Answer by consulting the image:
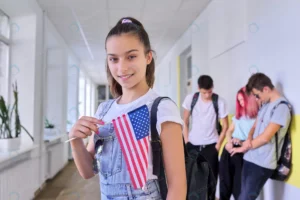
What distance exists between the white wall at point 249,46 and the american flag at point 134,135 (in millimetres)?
1648

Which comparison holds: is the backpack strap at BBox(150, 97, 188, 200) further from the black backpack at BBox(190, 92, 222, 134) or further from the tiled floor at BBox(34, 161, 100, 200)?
the tiled floor at BBox(34, 161, 100, 200)

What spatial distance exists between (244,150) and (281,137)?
1.13ft

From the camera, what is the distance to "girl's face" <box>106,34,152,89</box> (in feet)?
2.72

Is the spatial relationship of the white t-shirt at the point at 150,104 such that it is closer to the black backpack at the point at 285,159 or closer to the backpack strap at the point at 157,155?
the backpack strap at the point at 157,155

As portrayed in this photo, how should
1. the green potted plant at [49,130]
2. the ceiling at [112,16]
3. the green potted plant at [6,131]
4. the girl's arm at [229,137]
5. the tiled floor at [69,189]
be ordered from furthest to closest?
the green potted plant at [49,130], the ceiling at [112,16], the tiled floor at [69,189], the green potted plant at [6,131], the girl's arm at [229,137]

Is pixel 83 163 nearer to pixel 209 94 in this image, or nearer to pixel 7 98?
pixel 209 94

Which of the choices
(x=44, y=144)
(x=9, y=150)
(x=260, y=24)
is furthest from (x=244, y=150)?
(x=44, y=144)

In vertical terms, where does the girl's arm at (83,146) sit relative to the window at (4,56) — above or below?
below

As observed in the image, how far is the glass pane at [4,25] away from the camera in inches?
141

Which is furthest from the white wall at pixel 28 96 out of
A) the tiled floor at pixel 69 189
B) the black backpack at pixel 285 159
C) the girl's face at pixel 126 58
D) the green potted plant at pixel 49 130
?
the black backpack at pixel 285 159

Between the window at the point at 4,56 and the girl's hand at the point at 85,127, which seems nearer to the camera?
the girl's hand at the point at 85,127

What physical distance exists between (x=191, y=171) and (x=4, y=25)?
11.9 ft

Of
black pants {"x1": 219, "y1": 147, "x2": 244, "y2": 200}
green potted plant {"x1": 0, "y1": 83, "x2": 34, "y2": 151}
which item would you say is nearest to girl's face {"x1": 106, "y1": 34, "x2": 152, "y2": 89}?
black pants {"x1": 219, "y1": 147, "x2": 244, "y2": 200}

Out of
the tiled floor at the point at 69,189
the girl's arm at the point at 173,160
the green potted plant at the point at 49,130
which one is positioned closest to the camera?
the girl's arm at the point at 173,160
